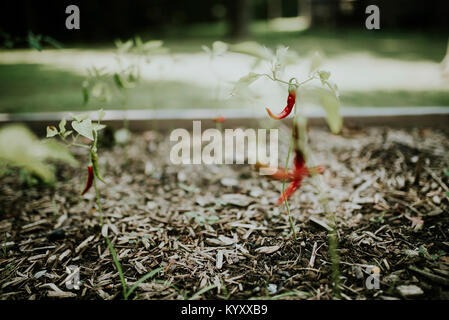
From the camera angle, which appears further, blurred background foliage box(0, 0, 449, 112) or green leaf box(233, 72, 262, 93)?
blurred background foliage box(0, 0, 449, 112)

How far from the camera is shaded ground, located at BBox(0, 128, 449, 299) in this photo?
1.13m

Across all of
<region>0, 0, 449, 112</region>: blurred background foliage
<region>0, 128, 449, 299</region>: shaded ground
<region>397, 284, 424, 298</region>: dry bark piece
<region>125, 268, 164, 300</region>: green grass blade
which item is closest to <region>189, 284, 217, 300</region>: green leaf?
<region>0, 128, 449, 299</region>: shaded ground

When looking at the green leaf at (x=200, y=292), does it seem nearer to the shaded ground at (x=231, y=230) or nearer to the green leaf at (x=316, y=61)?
the shaded ground at (x=231, y=230)

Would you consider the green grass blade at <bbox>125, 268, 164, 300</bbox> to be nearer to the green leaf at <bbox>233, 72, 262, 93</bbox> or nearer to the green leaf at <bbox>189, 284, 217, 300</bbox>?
the green leaf at <bbox>189, 284, 217, 300</bbox>

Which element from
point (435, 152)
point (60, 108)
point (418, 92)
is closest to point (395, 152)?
point (435, 152)

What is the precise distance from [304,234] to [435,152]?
49.7 inches

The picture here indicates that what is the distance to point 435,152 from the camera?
2.02m

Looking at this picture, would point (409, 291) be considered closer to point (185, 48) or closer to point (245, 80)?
point (245, 80)

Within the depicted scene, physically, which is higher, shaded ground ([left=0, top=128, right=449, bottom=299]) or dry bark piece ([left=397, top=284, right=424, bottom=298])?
shaded ground ([left=0, top=128, right=449, bottom=299])

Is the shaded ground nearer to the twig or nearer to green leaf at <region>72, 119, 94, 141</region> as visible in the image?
the twig

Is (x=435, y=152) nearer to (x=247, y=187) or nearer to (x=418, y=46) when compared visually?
(x=247, y=187)

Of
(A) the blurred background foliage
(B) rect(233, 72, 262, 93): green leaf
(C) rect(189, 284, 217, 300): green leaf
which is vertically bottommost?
(C) rect(189, 284, 217, 300): green leaf

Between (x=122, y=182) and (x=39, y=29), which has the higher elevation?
(x=39, y=29)

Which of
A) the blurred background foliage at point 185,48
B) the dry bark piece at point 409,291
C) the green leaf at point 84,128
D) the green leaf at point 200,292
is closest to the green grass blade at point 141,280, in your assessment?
the green leaf at point 200,292
